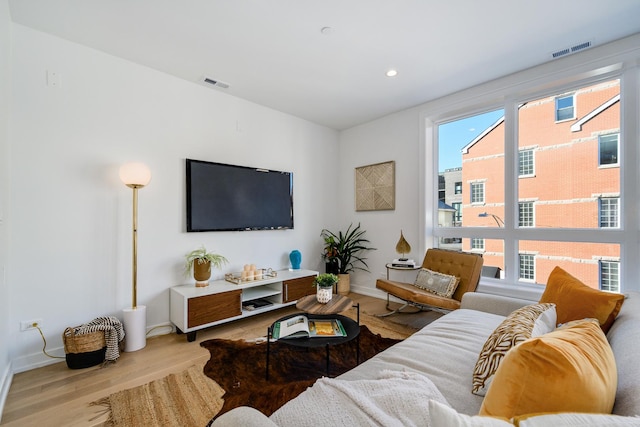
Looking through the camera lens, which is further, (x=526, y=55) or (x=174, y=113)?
(x=174, y=113)

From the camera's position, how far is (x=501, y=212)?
10.6ft

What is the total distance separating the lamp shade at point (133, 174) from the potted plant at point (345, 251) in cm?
265

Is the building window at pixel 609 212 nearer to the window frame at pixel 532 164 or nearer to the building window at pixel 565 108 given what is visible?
the window frame at pixel 532 164

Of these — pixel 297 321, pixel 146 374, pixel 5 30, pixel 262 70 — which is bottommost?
pixel 146 374

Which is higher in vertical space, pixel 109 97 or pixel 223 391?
pixel 109 97

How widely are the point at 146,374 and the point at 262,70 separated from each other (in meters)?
2.90

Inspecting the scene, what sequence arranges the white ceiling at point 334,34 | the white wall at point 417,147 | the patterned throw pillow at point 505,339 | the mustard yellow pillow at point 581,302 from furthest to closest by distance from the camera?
the white wall at point 417,147 → the white ceiling at point 334,34 → the mustard yellow pillow at point 581,302 → the patterned throw pillow at point 505,339

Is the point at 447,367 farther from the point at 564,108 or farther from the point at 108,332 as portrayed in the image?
the point at 564,108

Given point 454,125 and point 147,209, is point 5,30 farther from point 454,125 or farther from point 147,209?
point 454,125

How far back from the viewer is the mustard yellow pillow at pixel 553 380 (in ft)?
2.21

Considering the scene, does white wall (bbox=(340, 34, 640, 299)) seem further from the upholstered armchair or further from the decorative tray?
the decorative tray

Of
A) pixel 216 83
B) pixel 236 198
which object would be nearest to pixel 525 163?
pixel 236 198

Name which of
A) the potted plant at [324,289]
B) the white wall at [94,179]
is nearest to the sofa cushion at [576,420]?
the potted plant at [324,289]

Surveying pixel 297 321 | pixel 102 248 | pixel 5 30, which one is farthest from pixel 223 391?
pixel 5 30
